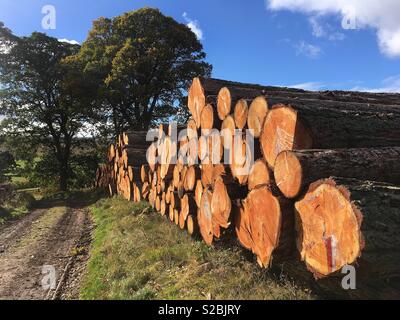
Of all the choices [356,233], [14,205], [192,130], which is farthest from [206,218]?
[14,205]

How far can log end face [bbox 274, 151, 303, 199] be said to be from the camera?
14.1ft

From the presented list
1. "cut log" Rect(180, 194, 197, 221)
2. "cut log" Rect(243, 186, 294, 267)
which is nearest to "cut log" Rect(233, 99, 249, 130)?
"cut log" Rect(243, 186, 294, 267)

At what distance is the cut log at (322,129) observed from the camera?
4789 millimetres

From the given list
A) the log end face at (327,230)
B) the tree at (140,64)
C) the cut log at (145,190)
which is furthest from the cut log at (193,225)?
the tree at (140,64)

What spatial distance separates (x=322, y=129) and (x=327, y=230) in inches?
57.2

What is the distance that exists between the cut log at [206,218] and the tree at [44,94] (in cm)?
A: 1798

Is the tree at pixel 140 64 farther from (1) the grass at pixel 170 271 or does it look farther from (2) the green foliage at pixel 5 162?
(1) the grass at pixel 170 271

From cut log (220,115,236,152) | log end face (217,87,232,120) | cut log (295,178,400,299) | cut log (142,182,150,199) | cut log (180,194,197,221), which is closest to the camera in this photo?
cut log (295,178,400,299)

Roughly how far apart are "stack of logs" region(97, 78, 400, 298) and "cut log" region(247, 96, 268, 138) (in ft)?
0.05

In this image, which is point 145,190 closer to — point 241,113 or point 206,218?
point 206,218

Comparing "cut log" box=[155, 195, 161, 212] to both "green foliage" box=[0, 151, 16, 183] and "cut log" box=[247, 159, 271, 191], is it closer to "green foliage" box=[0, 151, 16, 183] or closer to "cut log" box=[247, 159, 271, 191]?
"cut log" box=[247, 159, 271, 191]

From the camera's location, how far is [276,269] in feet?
17.3

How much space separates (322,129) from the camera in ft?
15.8

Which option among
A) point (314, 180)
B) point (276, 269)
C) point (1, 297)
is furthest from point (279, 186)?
point (1, 297)
